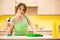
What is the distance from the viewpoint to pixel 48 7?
4461mm

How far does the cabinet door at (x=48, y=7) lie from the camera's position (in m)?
4.44

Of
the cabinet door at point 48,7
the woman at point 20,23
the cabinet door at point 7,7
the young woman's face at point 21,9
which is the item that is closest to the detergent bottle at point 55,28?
the woman at point 20,23

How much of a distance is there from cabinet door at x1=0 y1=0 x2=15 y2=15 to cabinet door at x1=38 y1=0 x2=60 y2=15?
2.74ft

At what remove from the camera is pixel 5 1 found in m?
4.56

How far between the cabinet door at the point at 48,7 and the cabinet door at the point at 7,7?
32.9 inches

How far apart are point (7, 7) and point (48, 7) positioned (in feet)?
4.17

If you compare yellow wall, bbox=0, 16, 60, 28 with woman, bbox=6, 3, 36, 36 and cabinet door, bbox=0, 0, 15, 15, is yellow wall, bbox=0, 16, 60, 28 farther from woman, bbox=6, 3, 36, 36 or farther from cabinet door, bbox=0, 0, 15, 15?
woman, bbox=6, 3, 36, 36

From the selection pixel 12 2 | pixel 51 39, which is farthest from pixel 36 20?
pixel 51 39

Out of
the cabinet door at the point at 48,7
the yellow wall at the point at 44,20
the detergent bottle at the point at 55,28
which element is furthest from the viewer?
the yellow wall at the point at 44,20

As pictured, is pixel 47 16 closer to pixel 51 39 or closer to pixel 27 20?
pixel 27 20

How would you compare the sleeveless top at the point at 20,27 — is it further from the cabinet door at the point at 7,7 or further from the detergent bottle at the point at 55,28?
the cabinet door at the point at 7,7

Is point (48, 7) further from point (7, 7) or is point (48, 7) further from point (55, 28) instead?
point (55, 28)

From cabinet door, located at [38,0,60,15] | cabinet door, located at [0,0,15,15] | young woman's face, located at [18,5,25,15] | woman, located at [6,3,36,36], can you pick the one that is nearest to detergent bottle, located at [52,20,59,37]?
woman, located at [6,3,36,36]

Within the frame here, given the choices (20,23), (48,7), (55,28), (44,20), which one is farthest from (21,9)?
(44,20)
